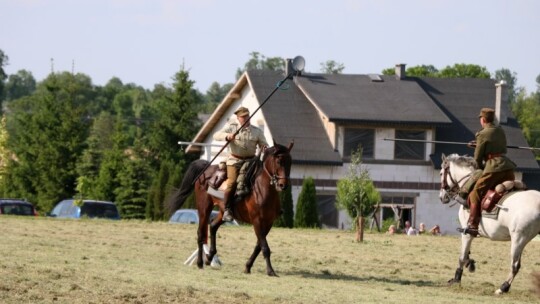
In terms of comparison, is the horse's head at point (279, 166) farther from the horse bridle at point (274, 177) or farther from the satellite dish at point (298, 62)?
the satellite dish at point (298, 62)

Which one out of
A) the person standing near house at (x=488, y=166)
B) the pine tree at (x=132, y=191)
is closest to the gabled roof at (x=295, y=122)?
the pine tree at (x=132, y=191)

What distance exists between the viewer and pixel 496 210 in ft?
61.1

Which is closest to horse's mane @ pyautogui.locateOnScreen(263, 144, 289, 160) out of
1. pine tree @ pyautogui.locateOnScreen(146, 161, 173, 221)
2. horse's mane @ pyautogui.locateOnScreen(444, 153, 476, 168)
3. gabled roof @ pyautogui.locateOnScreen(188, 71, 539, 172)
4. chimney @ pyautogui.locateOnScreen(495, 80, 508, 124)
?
horse's mane @ pyautogui.locateOnScreen(444, 153, 476, 168)

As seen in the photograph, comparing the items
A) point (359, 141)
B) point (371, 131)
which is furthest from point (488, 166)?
point (359, 141)

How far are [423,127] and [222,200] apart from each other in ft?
128

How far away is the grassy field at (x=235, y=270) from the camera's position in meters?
15.5

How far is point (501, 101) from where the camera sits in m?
62.5

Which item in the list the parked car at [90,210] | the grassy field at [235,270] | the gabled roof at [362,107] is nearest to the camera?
the grassy field at [235,270]

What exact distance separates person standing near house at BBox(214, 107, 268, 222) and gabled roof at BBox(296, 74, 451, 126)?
36.9 meters

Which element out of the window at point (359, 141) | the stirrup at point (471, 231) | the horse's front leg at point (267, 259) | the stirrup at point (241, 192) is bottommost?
the horse's front leg at point (267, 259)

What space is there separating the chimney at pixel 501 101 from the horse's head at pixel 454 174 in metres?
42.4

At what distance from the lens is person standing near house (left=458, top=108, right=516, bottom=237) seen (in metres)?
18.8

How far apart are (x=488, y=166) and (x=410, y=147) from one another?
4079cm

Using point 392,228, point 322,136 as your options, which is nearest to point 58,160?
point 322,136
